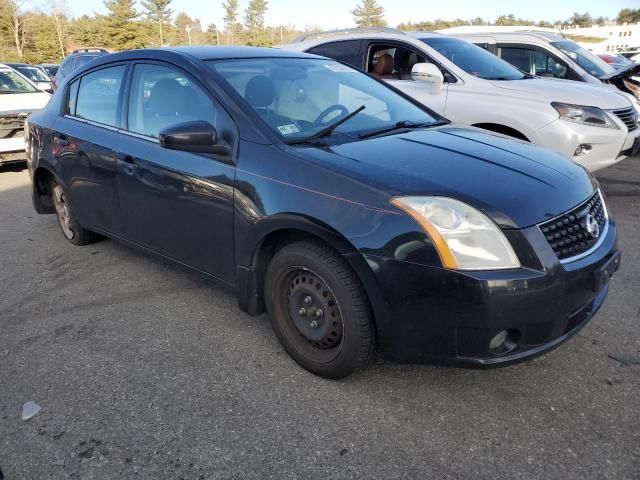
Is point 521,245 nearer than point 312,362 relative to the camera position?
Yes

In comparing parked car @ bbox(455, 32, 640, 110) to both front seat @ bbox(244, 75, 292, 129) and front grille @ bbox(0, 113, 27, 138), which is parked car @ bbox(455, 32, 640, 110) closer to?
front seat @ bbox(244, 75, 292, 129)

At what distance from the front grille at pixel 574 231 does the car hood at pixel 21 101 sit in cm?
834

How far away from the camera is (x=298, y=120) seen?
119 inches

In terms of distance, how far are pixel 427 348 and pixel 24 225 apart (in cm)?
483

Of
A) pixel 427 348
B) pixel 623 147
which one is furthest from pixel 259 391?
pixel 623 147

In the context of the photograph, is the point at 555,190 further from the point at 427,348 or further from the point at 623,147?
the point at 623,147

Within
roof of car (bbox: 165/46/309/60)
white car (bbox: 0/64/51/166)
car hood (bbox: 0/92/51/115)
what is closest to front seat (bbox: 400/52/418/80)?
roof of car (bbox: 165/46/309/60)

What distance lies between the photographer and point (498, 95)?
559 cm

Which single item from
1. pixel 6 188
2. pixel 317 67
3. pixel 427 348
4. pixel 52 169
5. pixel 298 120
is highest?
pixel 317 67


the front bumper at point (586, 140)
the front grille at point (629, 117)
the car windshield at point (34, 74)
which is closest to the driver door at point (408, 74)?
the front bumper at point (586, 140)

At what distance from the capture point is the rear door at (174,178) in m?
2.92

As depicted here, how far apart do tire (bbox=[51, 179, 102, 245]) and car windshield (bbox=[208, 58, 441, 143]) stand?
2182 mm

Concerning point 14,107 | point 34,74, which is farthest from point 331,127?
point 34,74

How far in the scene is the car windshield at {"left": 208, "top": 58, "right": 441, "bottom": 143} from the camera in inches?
118
